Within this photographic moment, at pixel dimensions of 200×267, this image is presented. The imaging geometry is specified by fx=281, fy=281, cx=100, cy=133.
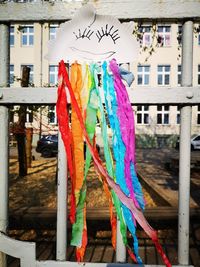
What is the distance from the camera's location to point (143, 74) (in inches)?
896

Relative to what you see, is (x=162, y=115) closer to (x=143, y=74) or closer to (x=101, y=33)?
(x=143, y=74)

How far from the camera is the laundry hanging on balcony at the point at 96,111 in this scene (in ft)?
4.00

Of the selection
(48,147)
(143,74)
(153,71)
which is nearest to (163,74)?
(153,71)

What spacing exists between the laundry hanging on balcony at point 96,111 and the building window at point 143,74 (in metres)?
22.0

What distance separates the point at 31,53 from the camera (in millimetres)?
21953

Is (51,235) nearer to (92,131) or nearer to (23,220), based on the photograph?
(23,220)

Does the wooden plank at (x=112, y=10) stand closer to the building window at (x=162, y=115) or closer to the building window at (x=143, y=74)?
the building window at (x=162, y=115)

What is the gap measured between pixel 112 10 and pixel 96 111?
0.49 m

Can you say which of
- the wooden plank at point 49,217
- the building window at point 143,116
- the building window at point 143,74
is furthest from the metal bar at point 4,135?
the building window at point 143,74

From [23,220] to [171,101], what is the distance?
225cm

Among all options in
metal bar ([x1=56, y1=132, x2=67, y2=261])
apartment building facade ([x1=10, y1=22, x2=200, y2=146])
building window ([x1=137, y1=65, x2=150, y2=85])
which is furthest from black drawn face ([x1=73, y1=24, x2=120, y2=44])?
building window ([x1=137, y1=65, x2=150, y2=85])

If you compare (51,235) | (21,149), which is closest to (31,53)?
(21,149)

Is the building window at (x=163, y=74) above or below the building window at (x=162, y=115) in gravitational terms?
above

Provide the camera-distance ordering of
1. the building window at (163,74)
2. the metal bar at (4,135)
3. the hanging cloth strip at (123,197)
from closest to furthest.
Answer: the hanging cloth strip at (123,197) < the metal bar at (4,135) < the building window at (163,74)
